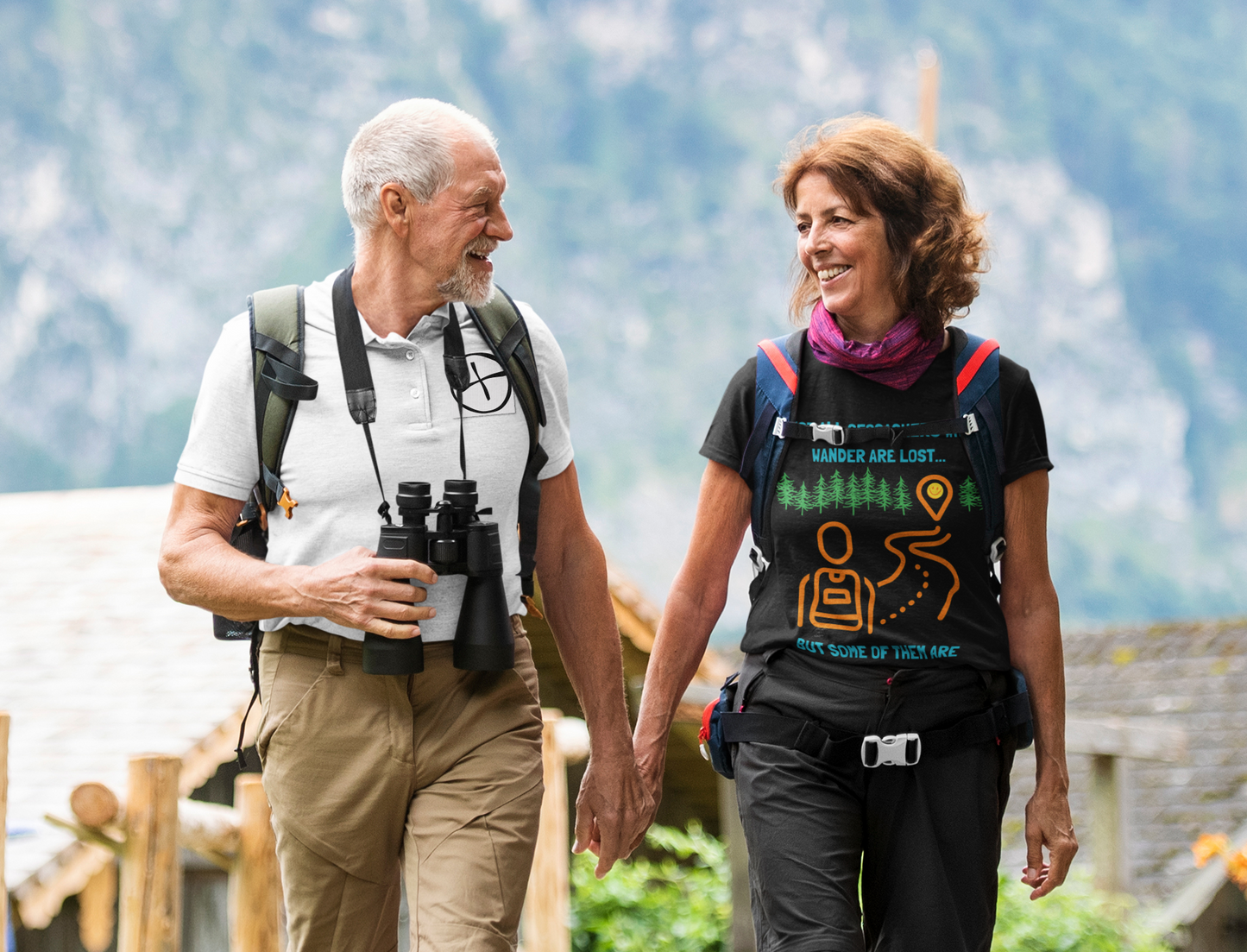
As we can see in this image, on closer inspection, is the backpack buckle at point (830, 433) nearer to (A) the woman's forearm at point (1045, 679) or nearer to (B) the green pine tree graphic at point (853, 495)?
(B) the green pine tree graphic at point (853, 495)

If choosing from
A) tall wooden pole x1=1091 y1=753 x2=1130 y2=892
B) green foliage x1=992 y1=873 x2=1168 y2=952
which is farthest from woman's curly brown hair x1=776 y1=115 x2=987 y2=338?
tall wooden pole x1=1091 y1=753 x2=1130 y2=892

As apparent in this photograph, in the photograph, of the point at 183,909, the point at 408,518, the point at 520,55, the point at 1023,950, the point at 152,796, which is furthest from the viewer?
the point at 520,55

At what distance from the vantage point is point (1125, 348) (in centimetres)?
8875

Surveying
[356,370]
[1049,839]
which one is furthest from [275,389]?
[1049,839]

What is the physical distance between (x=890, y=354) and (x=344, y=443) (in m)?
1.09

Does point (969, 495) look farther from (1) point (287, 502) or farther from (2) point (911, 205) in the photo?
(1) point (287, 502)

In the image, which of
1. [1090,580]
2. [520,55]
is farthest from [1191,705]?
[520,55]

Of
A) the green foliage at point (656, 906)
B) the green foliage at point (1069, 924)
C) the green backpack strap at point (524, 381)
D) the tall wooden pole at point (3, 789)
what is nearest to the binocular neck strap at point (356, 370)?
the green backpack strap at point (524, 381)

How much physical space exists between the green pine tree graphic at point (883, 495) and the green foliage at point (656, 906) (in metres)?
7.04

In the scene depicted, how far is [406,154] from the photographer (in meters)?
3.02

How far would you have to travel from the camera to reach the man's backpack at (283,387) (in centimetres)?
290

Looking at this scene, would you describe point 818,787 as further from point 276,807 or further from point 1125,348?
point 1125,348

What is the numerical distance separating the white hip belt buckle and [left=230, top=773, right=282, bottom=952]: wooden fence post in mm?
3155

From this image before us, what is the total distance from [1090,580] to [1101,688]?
7258 cm
